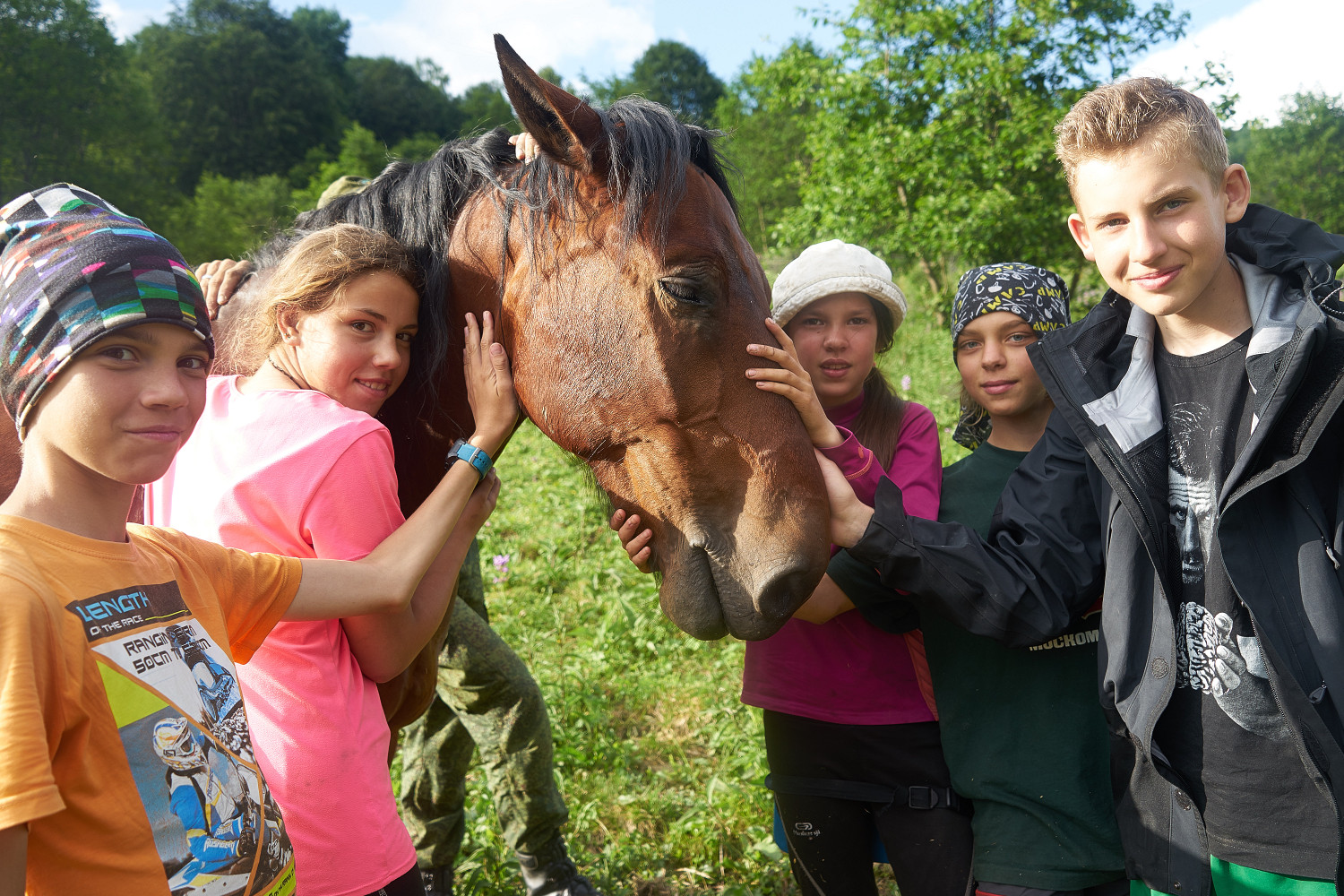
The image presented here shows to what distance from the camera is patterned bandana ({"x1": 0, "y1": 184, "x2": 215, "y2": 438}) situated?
1122mm

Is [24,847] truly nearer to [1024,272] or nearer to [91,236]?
[91,236]

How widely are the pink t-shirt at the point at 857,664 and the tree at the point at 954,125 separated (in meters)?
8.98

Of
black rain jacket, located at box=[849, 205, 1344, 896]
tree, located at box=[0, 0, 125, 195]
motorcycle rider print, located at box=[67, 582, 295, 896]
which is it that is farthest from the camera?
tree, located at box=[0, 0, 125, 195]

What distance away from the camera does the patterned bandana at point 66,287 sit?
1.12 meters

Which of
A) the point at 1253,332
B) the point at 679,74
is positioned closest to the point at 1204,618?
the point at 1253,332

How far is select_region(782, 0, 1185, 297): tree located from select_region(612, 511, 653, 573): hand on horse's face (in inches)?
380

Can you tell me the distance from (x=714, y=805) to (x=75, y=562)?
9.74 ft

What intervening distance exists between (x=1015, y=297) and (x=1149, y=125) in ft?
2.14

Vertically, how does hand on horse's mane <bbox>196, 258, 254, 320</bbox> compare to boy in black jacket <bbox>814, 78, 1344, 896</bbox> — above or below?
above

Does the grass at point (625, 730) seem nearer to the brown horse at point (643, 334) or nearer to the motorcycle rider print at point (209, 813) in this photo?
the brown horse at point (643, 334)

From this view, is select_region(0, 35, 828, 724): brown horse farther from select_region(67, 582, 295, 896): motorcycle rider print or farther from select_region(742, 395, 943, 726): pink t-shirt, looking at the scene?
select_region(67, 582, 295, 896): motorcycle rider print

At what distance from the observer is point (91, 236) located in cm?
119

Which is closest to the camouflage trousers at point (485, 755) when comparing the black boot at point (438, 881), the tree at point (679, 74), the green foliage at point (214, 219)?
the black boot at point (438, 881)

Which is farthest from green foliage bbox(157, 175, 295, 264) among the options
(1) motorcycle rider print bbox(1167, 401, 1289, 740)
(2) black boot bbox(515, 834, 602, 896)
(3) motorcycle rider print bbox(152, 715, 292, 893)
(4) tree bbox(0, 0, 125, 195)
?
(1) motorcycle rider print bbox(1167, 401, 1289, 740)
